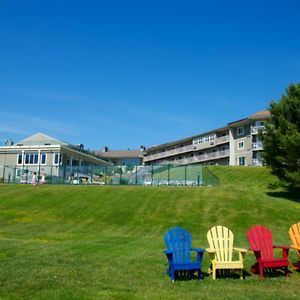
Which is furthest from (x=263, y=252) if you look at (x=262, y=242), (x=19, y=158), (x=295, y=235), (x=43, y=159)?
(x=19, y=158)

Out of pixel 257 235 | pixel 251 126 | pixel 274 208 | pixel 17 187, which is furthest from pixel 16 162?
pixel 257 235

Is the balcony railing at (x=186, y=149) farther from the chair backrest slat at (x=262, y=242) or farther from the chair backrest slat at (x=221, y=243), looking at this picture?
the chair backrest slat at (x=221, y=243)

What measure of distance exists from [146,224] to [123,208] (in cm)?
355

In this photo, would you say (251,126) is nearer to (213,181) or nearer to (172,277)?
(213,181)

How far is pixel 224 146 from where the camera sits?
74.1 meters

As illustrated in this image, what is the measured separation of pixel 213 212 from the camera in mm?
24109

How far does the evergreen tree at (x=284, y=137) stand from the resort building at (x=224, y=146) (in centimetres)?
2049

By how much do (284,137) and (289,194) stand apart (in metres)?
5.07

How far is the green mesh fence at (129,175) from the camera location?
3438 cm

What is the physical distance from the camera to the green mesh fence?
3438cm

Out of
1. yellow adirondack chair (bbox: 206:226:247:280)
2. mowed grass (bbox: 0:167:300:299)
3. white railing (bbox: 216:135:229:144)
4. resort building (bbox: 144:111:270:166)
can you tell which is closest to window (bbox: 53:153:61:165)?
mowed grass (bbox: 0:167:300:299)

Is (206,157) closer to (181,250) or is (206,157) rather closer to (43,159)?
(43,159)

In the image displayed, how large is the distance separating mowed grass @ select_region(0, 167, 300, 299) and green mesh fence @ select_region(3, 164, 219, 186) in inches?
174

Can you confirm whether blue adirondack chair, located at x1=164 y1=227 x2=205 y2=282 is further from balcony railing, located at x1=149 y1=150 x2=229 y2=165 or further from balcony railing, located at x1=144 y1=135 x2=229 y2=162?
balcony railing, located at x1=144 y1=135 x2=229 y2=162
